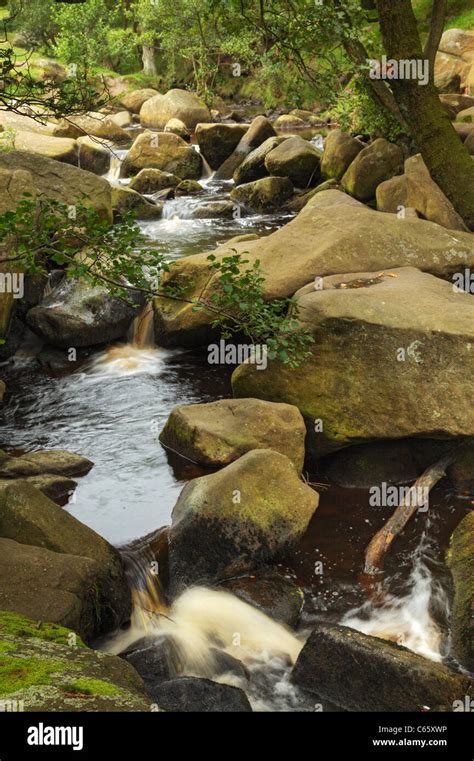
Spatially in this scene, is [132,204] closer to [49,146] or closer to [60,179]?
[49,146]

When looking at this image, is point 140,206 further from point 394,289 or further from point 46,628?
point 46,628

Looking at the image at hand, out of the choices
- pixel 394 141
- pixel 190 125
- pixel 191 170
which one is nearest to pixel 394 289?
pixel 394 141

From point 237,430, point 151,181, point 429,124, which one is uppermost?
point 151,181

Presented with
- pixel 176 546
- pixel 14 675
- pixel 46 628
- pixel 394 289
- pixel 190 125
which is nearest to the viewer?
pixel 14 675

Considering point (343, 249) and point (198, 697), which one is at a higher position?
point (343, 249)

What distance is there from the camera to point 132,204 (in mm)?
20281

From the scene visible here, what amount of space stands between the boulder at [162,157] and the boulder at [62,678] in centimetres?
2251

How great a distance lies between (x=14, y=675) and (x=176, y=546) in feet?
12.8

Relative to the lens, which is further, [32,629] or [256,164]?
[256,164]

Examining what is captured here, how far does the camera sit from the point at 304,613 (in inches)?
272

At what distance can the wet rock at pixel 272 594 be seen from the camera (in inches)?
268

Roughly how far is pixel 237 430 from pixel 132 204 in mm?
12990

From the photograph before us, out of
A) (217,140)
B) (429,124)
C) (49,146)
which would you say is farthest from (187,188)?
(429,124)

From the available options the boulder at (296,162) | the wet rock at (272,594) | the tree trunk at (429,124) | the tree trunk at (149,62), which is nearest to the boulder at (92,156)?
the boulder at (296,162)
